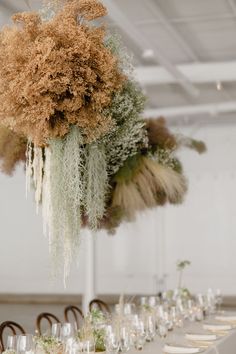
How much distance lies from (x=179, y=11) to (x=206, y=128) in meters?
6.80

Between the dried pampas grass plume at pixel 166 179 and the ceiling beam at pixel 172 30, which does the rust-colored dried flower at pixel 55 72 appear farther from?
the ceiling beam at pixel 172 30

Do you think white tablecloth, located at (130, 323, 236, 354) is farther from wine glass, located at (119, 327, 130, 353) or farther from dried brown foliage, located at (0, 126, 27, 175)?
dried brown foliage, located at (0, 126, 27, 175)

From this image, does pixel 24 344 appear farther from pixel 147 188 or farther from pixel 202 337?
pixel 202 337

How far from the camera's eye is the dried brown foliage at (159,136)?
4305 mm

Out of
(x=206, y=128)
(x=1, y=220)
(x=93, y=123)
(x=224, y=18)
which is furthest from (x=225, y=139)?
(x=93, y=123)

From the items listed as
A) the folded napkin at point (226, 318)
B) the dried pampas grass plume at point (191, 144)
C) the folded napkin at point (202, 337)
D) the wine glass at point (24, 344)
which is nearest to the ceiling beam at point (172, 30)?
the dried pampas grass plume at point (191, 144)

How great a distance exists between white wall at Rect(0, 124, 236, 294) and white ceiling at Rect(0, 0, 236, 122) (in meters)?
3.56

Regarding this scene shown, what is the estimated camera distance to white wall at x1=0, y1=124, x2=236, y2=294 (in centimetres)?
1319

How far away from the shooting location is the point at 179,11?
672cm

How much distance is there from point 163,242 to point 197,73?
606 centimetres

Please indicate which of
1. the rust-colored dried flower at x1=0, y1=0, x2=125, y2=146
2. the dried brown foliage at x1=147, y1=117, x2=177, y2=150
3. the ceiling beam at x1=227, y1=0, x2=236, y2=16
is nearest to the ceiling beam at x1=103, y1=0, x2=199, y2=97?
the ceiling beam at x1=227, y1=0, x2=236, y2=16

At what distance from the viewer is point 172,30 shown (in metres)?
7.30

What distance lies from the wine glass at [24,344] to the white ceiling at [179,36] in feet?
9.01

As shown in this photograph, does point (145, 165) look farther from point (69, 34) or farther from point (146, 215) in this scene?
point (69, 34)
